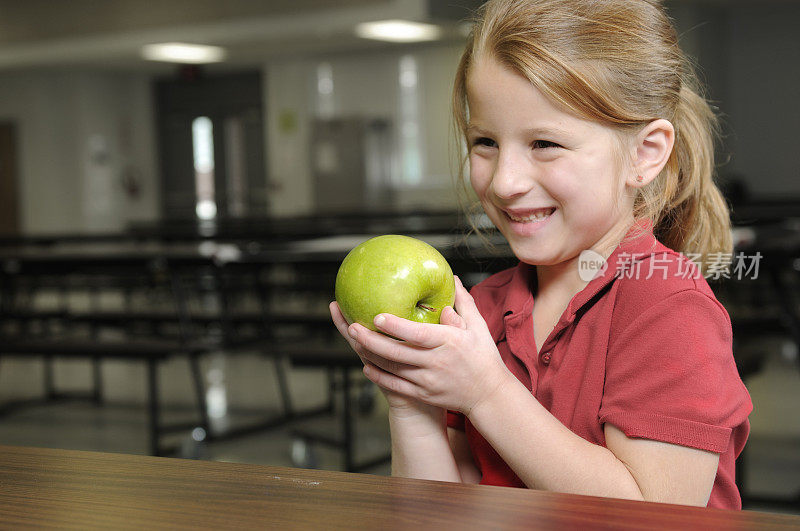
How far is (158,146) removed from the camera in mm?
13266

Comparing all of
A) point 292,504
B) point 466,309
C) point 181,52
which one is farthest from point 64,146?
point 292,504

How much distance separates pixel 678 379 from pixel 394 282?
284 mm

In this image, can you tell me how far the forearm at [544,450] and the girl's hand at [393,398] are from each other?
0.10 metres

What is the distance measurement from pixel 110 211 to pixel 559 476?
12627 millimetres

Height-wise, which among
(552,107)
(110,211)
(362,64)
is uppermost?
(362,64)

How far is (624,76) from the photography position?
0.92 meters

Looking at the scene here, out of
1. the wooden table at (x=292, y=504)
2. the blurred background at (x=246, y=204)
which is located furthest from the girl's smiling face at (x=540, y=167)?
the blurred background at (x=246, y=204)

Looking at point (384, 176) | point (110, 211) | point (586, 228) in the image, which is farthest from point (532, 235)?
point (110, 211)

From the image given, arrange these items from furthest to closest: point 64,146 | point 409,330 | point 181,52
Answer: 1. point 64,146
2. point 181,52
3. point 409,330

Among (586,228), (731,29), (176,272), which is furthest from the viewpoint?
(731,29)

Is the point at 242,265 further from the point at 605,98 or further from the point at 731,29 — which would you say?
the point at 731,29

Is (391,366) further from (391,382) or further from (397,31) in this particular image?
(397,31)

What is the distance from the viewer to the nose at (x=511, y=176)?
89 centimetres

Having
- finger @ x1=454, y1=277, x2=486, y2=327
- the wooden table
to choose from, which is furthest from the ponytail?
the wooden table
